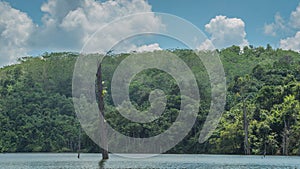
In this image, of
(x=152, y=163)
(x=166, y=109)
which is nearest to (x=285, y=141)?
(x=166, y=109)

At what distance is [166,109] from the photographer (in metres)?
62.6

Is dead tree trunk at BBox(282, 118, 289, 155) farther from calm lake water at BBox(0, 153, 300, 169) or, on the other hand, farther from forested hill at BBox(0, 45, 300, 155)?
calm lake water at BBox(0, 153, 300, 169)

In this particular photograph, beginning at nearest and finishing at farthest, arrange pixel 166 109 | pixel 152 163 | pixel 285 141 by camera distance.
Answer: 1. pixel 152 163
2. pixel 285 141
3. pixel 166 109

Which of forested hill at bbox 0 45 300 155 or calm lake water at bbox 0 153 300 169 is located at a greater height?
forested hill at bbox 0 45 300 155

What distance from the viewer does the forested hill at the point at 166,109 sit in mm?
52156

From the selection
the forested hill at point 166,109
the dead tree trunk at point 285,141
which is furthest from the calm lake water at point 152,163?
the forested hill at point 166,109

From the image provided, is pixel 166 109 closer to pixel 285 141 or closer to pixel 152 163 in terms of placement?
pixel 285 141

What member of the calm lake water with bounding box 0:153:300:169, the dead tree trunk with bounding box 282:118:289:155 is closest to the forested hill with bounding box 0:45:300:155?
the dead tree trunk with bounding box 282:118:289:155

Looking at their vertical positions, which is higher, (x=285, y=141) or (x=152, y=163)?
(x=285, y=141)

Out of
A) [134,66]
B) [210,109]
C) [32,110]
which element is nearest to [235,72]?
[134,66]

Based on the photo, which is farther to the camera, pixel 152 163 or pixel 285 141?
pixel 285 141

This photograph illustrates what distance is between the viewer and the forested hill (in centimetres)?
5216

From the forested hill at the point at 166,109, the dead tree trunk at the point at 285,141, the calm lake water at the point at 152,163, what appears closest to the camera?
the calm lake water at the point at 152,163

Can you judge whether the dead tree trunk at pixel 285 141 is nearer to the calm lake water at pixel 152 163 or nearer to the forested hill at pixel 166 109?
the forested hill at pixel 166 109
